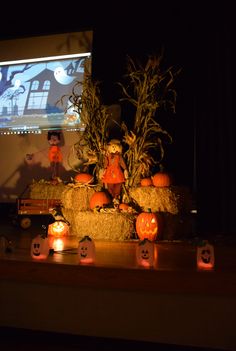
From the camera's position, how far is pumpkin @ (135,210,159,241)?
2.88m

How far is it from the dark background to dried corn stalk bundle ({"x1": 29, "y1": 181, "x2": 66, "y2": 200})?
1124 millimetres

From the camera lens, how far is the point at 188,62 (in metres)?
3.90

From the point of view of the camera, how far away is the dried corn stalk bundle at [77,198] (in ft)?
10.6

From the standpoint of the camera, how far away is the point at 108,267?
181cm

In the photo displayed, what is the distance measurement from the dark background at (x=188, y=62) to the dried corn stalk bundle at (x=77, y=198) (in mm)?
1118

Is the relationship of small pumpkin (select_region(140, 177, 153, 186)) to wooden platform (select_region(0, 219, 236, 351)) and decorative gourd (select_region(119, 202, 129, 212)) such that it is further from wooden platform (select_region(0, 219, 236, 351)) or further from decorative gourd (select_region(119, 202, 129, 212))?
wooden platform (select_region(0, 219, 236, 351))

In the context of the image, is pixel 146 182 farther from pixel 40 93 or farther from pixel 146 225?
pixel 40 93

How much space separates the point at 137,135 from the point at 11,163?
1.77 m

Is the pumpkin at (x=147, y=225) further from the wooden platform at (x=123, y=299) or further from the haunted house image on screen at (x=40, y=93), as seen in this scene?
the haunted house image on screen at (x=40, y=93)

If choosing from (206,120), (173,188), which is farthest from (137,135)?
(206,120)

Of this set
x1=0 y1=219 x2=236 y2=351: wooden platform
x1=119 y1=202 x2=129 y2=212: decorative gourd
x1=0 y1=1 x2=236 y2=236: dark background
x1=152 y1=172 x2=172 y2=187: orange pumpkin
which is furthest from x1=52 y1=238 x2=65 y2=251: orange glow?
x1=0 y1=1 x2=236 y2=236: dark background

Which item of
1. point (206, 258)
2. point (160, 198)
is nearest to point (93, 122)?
point (160, 198)

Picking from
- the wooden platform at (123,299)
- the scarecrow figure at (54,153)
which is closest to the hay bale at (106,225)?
the wooden platform at (123,299)

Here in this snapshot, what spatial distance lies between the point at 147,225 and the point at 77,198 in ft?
2.21
